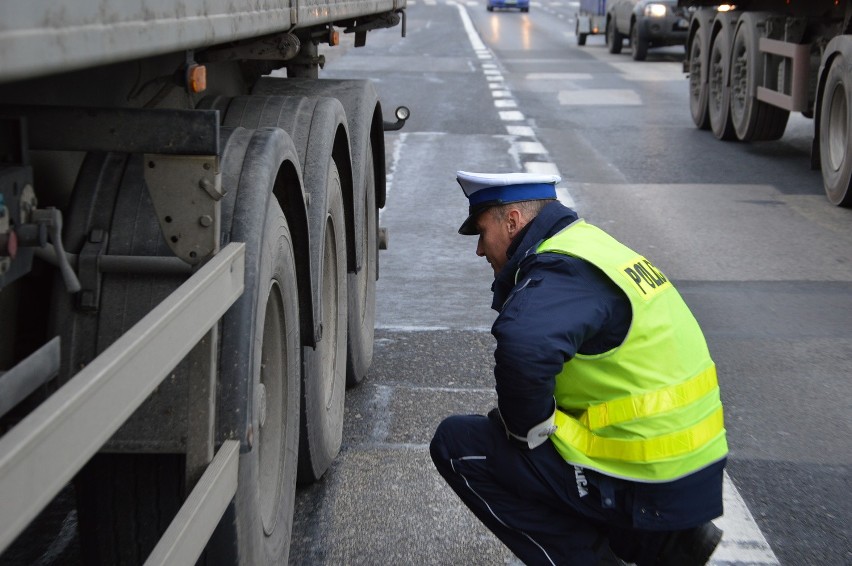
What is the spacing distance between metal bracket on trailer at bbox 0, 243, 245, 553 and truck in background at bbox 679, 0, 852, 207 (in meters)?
8.53

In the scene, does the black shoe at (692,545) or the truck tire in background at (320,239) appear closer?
the black shoe at (692,545)

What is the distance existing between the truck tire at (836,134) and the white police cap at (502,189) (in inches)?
283

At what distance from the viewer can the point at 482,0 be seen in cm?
6931

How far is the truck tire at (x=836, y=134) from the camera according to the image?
10.2 meters

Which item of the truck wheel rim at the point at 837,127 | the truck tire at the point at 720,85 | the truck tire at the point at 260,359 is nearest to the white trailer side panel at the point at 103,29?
the truck tire at the point at 260,359

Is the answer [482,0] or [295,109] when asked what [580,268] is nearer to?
[295,109]

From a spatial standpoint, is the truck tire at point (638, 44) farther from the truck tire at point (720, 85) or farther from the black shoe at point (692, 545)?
the black shoe at point (692, 545)

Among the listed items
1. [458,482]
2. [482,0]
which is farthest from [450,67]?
[482,0]

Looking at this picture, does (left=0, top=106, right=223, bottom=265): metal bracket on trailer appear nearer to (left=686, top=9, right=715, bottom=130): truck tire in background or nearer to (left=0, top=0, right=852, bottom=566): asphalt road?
(left=0, top=0, right=852, bottom=566): asphalt road

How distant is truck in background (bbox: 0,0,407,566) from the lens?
193 cm

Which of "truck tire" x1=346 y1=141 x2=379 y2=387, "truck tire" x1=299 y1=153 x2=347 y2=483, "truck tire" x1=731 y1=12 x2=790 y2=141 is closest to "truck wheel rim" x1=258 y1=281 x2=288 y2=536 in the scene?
"truck tire" x1=299 y1=153 x2=347 y2=483

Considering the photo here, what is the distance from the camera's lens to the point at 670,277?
8.16m

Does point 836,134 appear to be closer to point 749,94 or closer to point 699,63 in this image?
point 749,94

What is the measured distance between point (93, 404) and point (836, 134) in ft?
32.1
